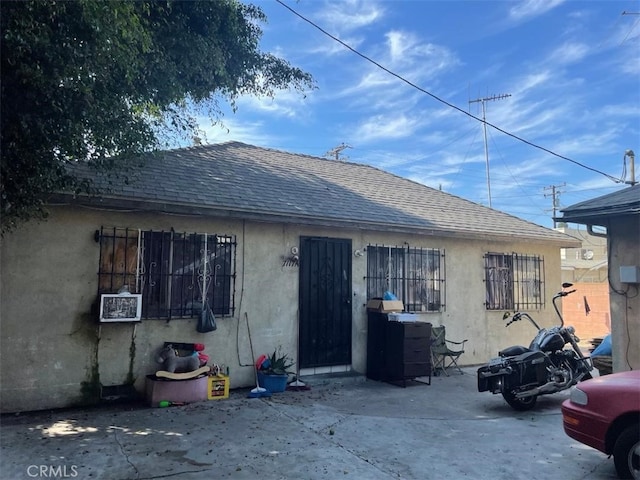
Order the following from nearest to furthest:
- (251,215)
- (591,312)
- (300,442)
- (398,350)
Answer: (300,442) → (251,215) → (398,350) → (591,312)

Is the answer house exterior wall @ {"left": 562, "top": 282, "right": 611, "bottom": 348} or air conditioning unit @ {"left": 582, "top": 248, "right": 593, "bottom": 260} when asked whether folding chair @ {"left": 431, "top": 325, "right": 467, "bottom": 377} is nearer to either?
house exterior wall @ {"left": 562, "top": 282, "right": 611, "bottom": 348}

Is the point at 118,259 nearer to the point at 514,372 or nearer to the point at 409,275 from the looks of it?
the point at 409,275

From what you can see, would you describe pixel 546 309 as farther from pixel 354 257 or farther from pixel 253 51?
pixel 253 51

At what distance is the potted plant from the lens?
21.6ft

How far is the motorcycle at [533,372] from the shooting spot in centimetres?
575

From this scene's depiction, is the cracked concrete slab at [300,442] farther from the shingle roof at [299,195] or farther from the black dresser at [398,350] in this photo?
the shingle roof at [299,195]

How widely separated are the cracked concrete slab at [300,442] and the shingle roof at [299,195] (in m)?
2.75

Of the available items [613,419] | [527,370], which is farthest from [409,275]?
[613,419]

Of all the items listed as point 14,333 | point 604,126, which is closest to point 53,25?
point 14,333

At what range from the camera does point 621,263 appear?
6.10 meters

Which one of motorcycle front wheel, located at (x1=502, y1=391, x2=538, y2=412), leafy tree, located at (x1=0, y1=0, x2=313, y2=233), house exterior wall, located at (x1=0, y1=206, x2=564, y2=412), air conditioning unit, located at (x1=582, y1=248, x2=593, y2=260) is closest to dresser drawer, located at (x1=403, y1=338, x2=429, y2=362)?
house exterior wall, located at (x1=0, y1=206, x2=564, y2=412)

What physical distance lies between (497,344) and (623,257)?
388cm

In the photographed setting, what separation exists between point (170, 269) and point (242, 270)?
1098 millimetres

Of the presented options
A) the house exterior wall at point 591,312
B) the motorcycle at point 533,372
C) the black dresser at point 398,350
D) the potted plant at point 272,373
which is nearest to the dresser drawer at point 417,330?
the black dresser at point 398,350
